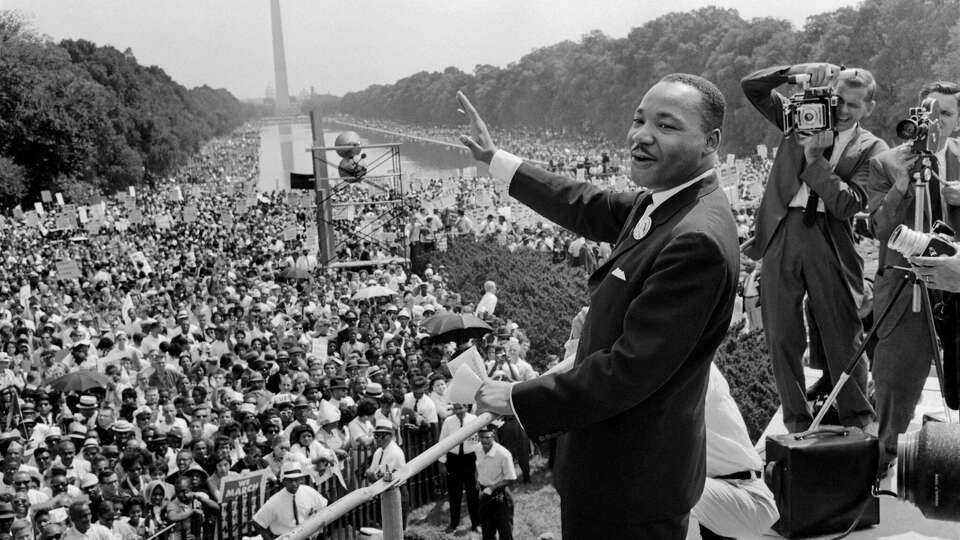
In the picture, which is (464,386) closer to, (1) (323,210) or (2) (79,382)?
(2) (79,382)

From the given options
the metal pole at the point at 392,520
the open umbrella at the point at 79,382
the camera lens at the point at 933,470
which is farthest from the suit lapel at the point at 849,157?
the open umbrella at the point at 79,382

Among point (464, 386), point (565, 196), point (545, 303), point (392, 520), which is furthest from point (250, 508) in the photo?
point (545, 303)

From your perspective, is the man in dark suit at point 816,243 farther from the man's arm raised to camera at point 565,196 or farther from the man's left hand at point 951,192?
the man's arm raised to camera at point 565,196

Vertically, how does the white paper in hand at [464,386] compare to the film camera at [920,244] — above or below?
below

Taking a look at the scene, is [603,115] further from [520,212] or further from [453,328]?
[453,328]

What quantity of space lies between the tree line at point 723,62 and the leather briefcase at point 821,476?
69.4ft

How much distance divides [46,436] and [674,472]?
902cm

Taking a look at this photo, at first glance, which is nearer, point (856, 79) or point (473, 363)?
point (473, 363)

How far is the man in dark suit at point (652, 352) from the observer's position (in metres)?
2.41

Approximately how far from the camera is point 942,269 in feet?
11.0

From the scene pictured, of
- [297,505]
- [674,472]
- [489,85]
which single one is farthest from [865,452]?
[489,85]

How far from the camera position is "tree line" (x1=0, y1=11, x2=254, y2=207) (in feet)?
154

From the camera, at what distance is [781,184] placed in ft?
15.3

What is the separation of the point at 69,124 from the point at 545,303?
3879cm
